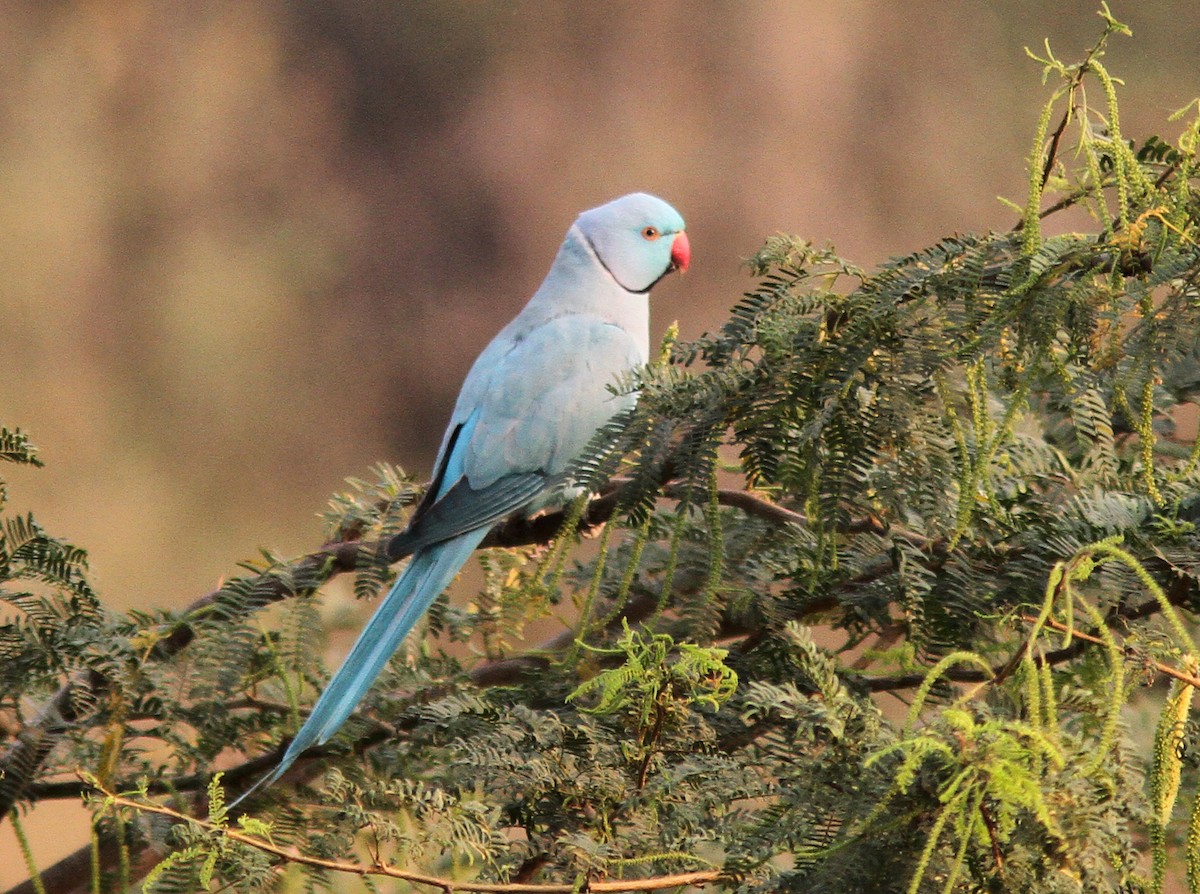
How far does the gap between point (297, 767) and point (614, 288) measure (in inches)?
25.0

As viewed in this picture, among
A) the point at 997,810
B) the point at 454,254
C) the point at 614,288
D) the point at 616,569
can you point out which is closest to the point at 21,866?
the point at 454,254

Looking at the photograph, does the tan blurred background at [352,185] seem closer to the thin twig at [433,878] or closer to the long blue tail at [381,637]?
the long blue tail at [381,637]

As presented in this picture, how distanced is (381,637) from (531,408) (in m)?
0.31

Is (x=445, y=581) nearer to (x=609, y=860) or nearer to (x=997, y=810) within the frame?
(x=609, y=860)

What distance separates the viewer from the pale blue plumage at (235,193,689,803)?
0.84 m

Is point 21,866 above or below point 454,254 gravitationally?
below

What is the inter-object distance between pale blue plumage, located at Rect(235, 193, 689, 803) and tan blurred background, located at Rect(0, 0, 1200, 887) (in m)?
1.62

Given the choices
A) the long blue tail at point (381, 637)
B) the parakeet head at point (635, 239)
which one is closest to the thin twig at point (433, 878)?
the long blue tail at point (381, 637)

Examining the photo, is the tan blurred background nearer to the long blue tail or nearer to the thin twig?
the long blue tail

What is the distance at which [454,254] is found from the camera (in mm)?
3232

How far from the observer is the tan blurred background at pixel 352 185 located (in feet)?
9.78

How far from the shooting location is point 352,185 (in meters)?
3.26

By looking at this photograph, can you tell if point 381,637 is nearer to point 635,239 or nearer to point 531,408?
point 531,408

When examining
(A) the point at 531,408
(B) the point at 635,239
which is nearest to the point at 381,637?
(A) the point at 531,408
